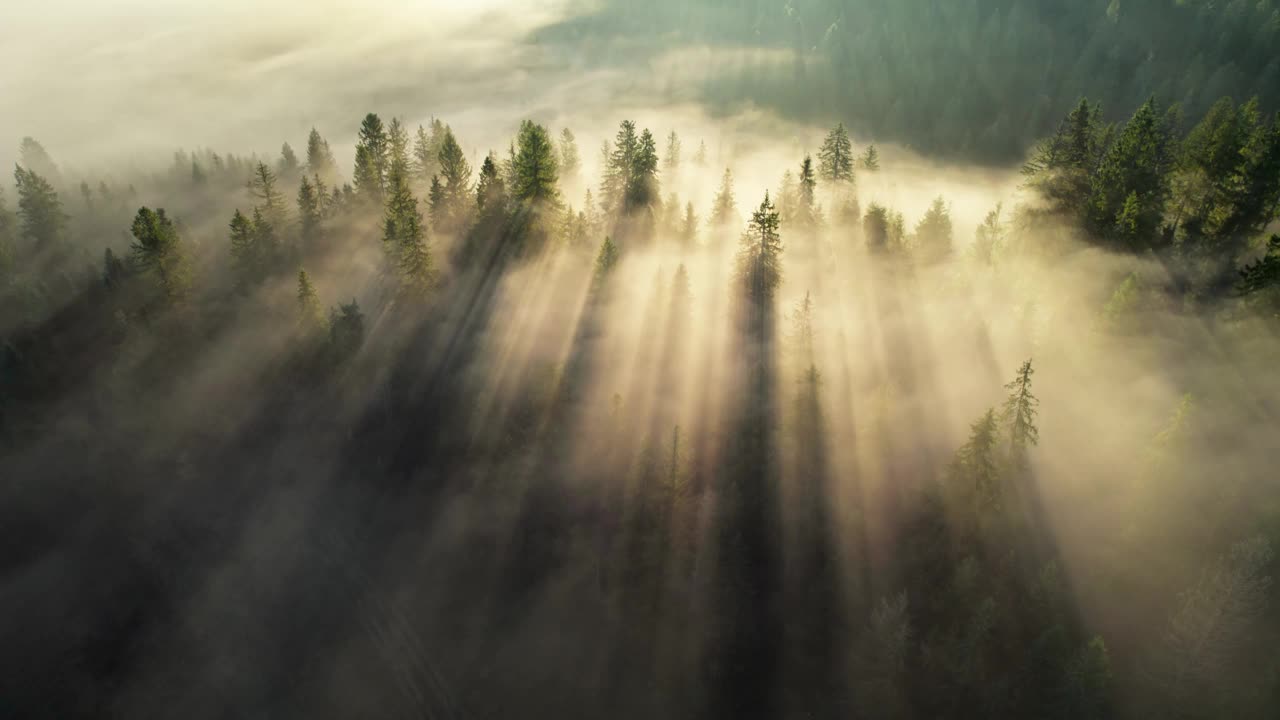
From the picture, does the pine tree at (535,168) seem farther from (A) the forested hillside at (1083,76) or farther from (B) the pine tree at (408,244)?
(A) the forested hillside at (1083,76)

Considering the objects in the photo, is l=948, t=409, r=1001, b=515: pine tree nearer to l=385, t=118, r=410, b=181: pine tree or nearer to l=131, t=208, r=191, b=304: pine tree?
l=131, t=208, r=191, b=304: pine tree

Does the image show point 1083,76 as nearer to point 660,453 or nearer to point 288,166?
point 660,453

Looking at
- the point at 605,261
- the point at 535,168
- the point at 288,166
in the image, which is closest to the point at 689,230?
the point at 605,261

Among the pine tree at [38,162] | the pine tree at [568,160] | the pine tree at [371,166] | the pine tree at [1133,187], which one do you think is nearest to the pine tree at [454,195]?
the pine tree at [371,166]

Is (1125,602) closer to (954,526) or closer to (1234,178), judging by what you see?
(954,526)

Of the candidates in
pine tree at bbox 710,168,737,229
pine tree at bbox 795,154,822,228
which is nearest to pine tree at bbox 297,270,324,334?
pine tree at bbox 710,168,737,229

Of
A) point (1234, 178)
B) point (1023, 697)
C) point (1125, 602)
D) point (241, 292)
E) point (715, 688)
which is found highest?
point (1234, 178)

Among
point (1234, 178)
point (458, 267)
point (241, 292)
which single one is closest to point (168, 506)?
point (241, 292)
